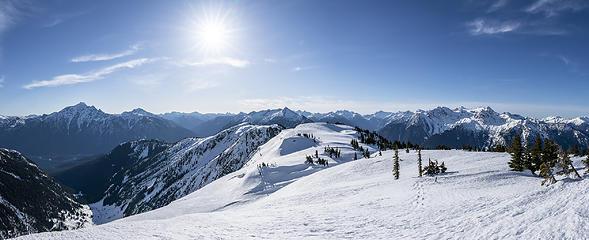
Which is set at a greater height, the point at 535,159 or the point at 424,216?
the point at 535,159

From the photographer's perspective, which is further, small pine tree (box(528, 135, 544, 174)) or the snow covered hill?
small pine tree (box(528, 135, 544, 174))

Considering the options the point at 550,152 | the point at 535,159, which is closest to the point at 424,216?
the point at 535,159

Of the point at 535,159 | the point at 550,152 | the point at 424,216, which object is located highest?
the point at 550,152

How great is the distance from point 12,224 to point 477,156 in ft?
847

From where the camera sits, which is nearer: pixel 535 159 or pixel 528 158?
pixel 535 159

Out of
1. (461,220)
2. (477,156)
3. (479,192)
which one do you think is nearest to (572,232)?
(461,220)

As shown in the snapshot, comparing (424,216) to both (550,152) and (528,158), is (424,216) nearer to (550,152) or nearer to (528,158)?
(528,158)

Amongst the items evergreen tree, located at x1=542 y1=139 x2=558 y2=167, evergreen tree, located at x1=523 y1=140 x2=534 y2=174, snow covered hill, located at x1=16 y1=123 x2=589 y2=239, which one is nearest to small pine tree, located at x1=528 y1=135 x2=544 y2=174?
evergreen tree, located at x1=523 y1=140 x2=534 y2=174

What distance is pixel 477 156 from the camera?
5038cm

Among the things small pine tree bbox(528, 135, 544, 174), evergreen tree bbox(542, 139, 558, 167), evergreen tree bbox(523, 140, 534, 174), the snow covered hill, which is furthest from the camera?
evergreen tree bbox(523, 140, 534, 174)

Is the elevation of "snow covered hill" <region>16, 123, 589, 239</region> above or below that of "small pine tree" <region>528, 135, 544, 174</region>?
below

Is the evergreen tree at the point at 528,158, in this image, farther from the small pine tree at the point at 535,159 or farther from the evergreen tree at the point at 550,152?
the evergreen tree at the point at 550,152

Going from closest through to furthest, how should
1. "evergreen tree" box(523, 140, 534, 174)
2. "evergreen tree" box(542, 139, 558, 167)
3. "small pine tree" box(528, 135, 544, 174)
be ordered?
"evergreen tree" box(542, 139, 558, 167) < "small pine tree" box(528, 135, 544, 174) < "evergreen tree" box(523, 140, 534, 174)

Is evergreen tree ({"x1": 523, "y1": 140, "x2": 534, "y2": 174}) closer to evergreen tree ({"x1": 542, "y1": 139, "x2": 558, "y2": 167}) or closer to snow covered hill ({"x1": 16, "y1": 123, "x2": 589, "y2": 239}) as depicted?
evergreen tree ({"x1": 542, "y1": 139, "x2": 558, "y2": 167})
